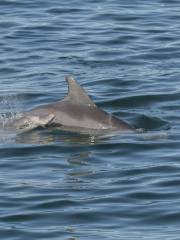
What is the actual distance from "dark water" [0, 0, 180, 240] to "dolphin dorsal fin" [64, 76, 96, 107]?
67 cm

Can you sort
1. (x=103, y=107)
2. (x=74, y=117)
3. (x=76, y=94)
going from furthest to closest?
(x=103, y=107), (x=74, y=117), (x=76, y=94)

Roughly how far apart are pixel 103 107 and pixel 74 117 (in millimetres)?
2002

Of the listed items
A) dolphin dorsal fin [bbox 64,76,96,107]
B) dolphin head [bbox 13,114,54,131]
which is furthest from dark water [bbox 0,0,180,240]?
dolphin dorsal fin [bbox 64,76,96,107]

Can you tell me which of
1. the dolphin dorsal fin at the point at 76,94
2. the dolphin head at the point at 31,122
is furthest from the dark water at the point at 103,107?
the dolphin dorsal fin at the point at 76,94

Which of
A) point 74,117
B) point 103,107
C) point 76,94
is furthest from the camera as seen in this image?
point 103,107

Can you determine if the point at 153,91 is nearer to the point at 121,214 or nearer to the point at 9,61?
the point at 9,61

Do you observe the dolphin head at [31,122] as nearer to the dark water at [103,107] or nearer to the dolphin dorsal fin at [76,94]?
the dark water at [103,107]

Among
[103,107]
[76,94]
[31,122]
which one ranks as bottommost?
[103,107]

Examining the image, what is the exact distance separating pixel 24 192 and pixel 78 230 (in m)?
1.83

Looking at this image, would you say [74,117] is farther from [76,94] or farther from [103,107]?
[103,107]

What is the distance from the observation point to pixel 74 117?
18.1 metres

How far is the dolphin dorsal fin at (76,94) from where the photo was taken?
17.9 metres

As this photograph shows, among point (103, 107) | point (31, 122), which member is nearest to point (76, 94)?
point (31, 122)

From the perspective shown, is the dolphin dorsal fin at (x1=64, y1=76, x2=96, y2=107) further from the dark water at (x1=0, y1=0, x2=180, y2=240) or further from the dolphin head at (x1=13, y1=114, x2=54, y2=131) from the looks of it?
the dark water at (x1=0, y1=0, x2=180, y2=240)
